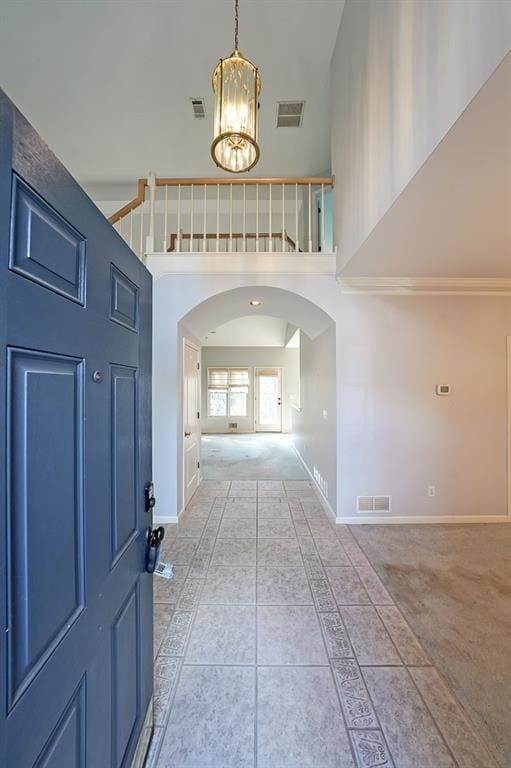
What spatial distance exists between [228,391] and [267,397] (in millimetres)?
1275

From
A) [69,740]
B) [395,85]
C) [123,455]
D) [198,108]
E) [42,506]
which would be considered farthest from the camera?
[198,108]

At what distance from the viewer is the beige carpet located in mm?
1575

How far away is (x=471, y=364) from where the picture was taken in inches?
140

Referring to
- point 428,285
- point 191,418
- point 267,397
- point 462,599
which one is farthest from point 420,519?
point 267,397

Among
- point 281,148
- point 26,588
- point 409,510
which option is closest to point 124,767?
point 26,588

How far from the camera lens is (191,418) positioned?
4273mm

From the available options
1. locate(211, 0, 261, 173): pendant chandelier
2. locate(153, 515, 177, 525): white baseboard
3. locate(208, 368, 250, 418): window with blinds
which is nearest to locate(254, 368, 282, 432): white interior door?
locate(208, 368, 250, 418): window with blinds

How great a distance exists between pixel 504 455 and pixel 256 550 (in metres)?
2.90

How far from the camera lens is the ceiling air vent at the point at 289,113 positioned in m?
3.89

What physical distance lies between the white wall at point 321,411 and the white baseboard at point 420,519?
0.80 feet

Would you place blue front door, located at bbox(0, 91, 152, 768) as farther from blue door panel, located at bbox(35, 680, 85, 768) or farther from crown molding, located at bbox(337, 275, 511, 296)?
crown molding, located at bbox(337, 275, 511, 296)

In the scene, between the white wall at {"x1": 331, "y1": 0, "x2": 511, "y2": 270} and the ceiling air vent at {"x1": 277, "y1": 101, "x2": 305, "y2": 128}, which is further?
the ceiling air vent at {"x1": 277, "y1": 101, "x2": 305, "y2": 128}

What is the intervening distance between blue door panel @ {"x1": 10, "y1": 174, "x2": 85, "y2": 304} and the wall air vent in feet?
11.3

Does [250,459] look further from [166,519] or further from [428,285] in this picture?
[428,285]
